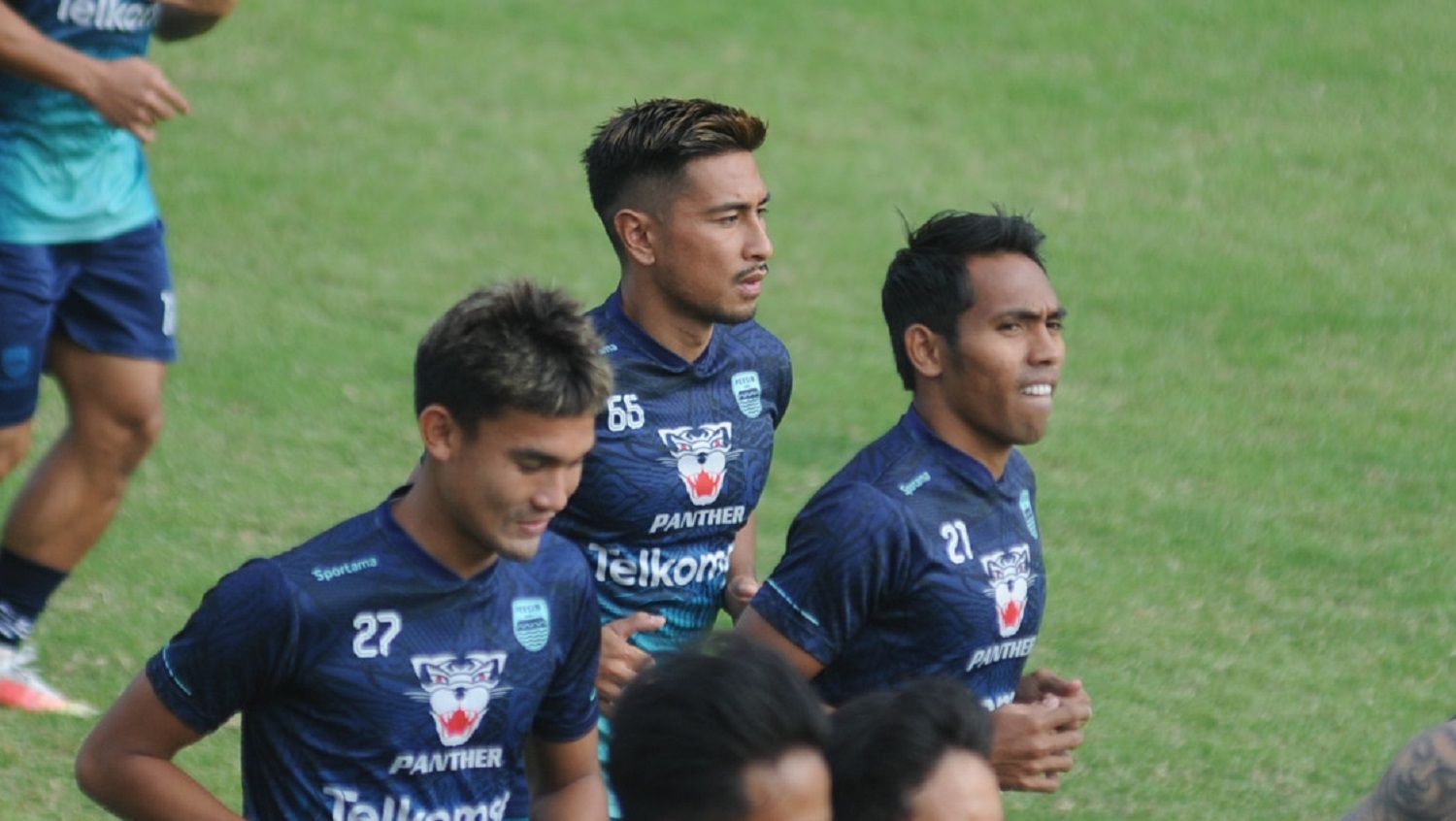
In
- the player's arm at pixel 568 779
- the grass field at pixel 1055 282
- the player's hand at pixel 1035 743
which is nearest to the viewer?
the player's arm at pixel 568 779

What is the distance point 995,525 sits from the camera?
5.14 meters

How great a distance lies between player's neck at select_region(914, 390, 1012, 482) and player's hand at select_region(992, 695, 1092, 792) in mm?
634

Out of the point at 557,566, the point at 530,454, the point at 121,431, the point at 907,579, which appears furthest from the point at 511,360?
the point at 121,431

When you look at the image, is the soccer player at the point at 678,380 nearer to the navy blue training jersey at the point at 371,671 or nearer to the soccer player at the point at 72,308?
the navy blue training jersey at the point at 371,671

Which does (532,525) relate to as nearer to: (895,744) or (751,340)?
(895,744)

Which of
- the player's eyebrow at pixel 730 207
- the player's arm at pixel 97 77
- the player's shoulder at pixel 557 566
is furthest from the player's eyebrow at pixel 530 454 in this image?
the player's arm at pixel 97 77

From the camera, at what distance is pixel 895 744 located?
3.85 meters

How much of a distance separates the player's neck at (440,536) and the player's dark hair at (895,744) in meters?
0.80

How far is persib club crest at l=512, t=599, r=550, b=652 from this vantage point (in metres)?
4.40

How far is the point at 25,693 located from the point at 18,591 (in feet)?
1.01

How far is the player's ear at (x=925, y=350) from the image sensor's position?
17.2 ft

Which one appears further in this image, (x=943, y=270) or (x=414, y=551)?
(x=943, y=270)

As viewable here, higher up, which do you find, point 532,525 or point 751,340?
point 532,525

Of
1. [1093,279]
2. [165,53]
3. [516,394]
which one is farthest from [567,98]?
[516,394]
